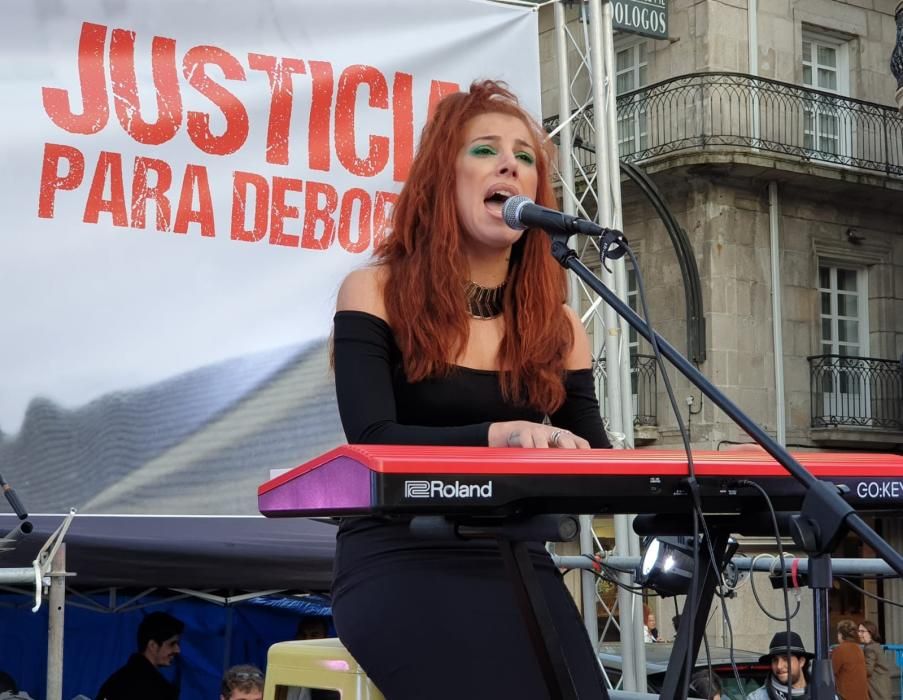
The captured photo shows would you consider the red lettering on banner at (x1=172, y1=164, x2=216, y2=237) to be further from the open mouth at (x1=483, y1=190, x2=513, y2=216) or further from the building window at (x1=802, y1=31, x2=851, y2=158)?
the building window at (x1=802, y1=31, x2=851, y2=158)

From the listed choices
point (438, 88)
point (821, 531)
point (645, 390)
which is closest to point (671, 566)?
point (821, 531)

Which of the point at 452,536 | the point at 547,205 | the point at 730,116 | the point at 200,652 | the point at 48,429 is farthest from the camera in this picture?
the point at 730,116

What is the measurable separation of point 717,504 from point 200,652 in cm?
693

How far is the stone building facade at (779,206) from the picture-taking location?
18.8 m

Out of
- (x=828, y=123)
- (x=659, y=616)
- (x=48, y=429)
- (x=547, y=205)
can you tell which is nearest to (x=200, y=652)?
(x=48, y=429)

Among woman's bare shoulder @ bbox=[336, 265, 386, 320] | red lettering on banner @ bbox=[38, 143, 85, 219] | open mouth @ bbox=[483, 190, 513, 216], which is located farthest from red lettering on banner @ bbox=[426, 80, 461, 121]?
woman's bare shoulder @ bbox=[336, 265, 386, 320]

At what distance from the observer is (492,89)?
2.74m

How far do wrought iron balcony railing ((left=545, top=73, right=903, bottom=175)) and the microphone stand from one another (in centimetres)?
1622

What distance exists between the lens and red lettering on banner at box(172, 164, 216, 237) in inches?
240

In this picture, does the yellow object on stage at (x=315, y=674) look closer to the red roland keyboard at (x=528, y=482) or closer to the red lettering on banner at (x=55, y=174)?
the red roland keyboard at (x=528, y=482)

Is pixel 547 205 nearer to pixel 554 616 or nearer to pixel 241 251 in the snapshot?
pixel 554 616

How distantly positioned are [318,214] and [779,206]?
46.3 ft

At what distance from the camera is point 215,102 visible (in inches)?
244

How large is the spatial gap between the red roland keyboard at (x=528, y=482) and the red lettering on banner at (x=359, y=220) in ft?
14.5
